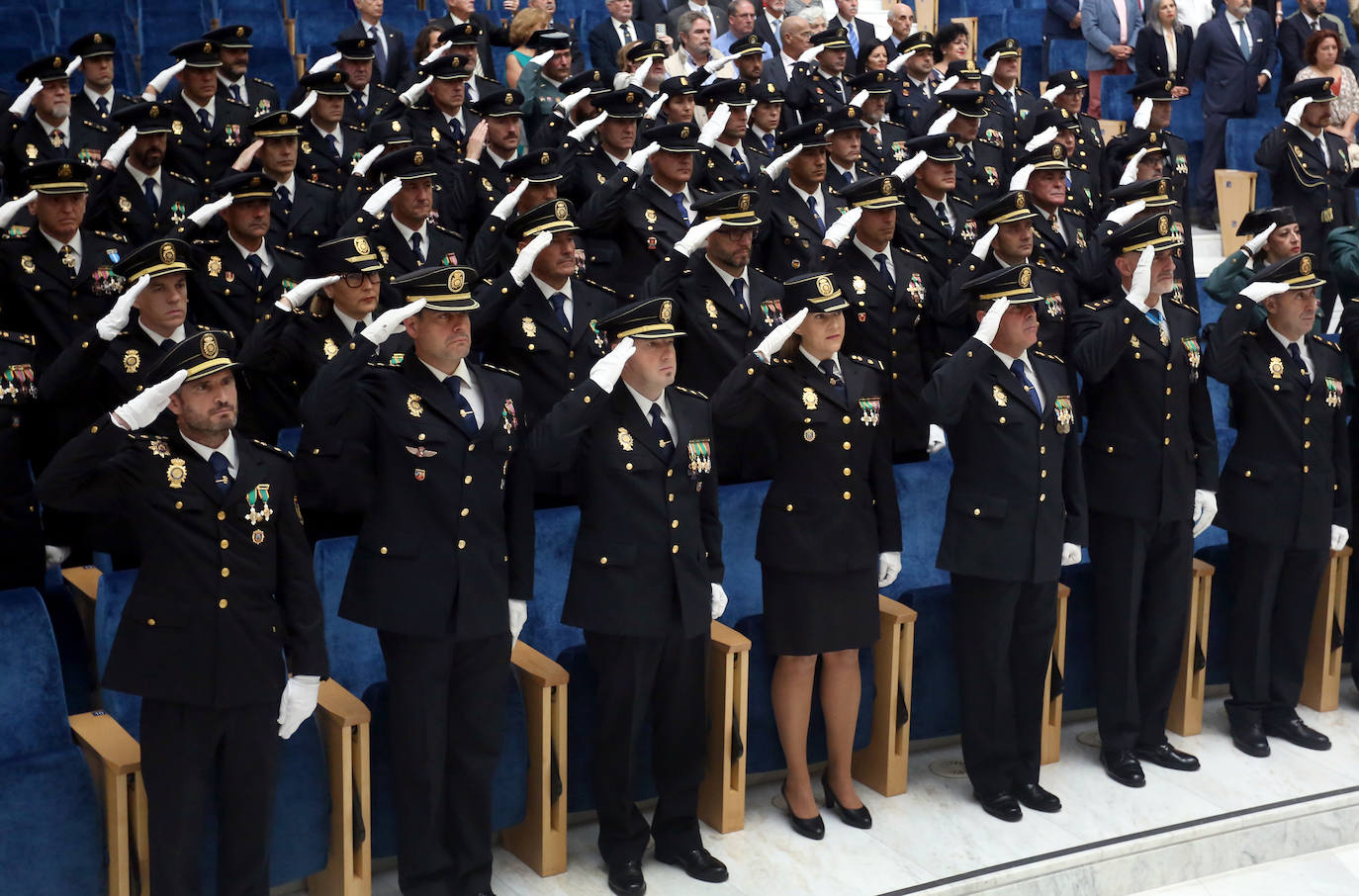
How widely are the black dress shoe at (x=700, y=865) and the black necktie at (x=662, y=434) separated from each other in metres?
0.98

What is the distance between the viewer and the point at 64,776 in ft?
10.6

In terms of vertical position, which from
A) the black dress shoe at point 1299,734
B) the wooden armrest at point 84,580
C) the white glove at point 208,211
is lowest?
the black dress shoe at point 1299,734

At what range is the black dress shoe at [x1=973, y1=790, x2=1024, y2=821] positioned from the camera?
4230 millimetres

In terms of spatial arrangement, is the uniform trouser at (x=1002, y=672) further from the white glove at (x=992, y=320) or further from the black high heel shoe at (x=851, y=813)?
the white glove at (x=992, y=320)

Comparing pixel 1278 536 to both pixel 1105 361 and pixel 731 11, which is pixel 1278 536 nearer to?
pixel 1105 361

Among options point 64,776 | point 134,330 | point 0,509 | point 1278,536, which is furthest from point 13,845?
point 1278,536

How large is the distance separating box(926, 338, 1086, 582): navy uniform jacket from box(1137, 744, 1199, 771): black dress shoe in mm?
786

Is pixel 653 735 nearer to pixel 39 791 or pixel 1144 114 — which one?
pixel 39 791

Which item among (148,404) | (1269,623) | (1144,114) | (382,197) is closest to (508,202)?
(382,197)

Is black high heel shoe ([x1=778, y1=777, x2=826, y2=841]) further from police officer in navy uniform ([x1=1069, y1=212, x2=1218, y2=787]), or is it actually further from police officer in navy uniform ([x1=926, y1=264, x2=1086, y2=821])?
police officer in navy uniform ([x1=1069, y1=212, x2=1218, y2=787])

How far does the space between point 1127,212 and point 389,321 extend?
2.70 m

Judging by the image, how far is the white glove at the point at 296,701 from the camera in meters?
3.25

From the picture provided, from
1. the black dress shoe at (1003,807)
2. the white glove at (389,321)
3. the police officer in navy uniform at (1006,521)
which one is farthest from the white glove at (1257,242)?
the white glove at (389,321)

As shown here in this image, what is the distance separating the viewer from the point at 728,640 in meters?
4.01
